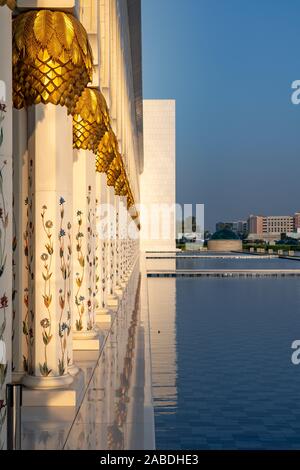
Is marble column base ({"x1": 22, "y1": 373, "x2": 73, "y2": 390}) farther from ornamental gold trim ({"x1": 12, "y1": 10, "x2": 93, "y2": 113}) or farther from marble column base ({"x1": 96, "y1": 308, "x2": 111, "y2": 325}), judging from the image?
marble column base ({"x1": 96, "y1": 308, "x2": 111, "y2": 325})

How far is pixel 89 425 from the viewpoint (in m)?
3.57

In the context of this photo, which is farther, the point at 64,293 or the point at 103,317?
the point at 103,317

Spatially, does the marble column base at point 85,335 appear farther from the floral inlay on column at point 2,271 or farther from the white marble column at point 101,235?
the floral inlay on column at point 2,271

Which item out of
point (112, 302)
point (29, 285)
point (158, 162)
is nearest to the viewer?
point (29, 285)

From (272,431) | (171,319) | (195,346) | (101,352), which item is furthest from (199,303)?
(272,431)

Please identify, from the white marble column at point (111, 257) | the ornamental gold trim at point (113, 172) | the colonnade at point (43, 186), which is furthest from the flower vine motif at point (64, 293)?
the ornamental gold trim at point (113, 172)

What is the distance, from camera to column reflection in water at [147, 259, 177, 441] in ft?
15.0

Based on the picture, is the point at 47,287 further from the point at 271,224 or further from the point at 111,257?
the point at 271,224

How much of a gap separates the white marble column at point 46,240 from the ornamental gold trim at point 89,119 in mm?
1519

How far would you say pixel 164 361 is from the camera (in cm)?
631

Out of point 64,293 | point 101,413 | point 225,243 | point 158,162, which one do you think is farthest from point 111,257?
point 225,243

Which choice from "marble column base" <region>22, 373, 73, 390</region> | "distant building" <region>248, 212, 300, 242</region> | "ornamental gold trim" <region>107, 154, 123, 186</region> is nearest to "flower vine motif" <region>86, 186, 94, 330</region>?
"marble column base" <region>22, 373, 73, 390</region>

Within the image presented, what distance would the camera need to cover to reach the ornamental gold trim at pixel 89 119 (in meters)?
5.62

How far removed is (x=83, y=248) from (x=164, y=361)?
1.31m
